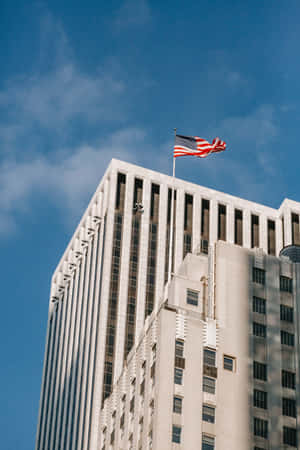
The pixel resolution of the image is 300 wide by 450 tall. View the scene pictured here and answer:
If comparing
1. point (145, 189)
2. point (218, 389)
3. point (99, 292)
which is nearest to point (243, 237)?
point (145, 189)

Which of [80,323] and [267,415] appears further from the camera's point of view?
[80,323]

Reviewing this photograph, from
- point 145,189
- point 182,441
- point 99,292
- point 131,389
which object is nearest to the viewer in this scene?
point 182,441

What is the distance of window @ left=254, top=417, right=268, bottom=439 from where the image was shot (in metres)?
122

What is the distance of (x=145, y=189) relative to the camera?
19400 cm

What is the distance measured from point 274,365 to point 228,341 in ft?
21.3

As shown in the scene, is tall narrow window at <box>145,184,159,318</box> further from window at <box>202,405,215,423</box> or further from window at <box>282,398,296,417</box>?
window at <box>202,405,215,423</box>

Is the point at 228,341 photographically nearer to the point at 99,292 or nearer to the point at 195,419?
the point at 195,419

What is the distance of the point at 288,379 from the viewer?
127125 mm

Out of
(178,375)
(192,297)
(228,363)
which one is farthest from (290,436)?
(192,297)

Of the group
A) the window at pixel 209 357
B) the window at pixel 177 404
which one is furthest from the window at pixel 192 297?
the window at pixel 177 404

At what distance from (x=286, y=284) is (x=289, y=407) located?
18.0 m

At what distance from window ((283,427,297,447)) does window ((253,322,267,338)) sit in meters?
12.9

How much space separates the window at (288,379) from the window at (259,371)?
235 cm

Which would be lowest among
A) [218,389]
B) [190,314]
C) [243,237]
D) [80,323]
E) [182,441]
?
[182,441]
